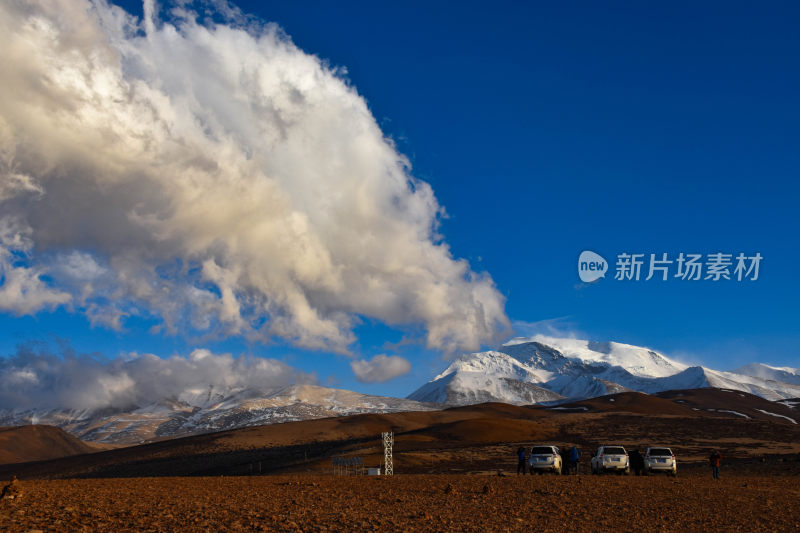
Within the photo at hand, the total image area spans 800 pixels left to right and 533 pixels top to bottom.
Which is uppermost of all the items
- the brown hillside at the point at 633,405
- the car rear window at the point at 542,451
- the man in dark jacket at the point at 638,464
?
the brown hillside at the point at 633,405

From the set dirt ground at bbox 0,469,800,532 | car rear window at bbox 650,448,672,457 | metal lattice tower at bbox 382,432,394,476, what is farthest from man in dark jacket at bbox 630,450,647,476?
metal lattice tower at bbox 382,432,394,476

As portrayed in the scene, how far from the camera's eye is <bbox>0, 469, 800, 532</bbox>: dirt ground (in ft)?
48.4

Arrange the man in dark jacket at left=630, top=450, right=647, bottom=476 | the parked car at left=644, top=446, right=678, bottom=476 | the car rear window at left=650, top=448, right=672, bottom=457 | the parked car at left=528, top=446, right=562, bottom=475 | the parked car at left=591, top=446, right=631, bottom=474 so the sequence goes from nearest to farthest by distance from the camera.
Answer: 1. the parked car at left=644, top=446, right=678, bottom=476
2. the parked car at left=591, top=446, right=631, bottom=474
3. the car rear window at left=650, top=448, right=672, bottom=457
4. the parked car at left=528, top=446, right=562, bottom=475
5. the man in dark jacket at left=630, top=450, right=647, bottom=476

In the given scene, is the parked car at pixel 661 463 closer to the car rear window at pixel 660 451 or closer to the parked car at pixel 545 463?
the car rear window at pixel 660 451

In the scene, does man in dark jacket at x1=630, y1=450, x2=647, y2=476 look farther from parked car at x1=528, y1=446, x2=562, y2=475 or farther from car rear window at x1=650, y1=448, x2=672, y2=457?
parked car at x1=528, y1=446, x2=562, y2=475

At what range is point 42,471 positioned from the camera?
391 feet

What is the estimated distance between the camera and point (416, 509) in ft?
59.5

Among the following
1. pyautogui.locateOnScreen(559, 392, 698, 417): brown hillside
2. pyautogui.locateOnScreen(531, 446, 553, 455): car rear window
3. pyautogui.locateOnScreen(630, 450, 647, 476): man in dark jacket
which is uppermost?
pyautogui.locateOnScreen(559, 392, 698, 417): brown hillside

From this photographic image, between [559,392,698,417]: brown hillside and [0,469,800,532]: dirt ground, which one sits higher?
[559,392,698,417]: brown hillside

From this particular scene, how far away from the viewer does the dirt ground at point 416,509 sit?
1476 centimetres

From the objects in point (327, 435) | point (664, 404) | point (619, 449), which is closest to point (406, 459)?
point (619, 449)

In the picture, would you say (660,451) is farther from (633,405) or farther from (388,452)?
(633,405)

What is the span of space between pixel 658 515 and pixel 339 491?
36.8 ft

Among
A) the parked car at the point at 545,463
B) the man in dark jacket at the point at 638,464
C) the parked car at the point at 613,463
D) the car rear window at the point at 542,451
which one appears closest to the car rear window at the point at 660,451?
the man in dark jacket at the point at 638,464
